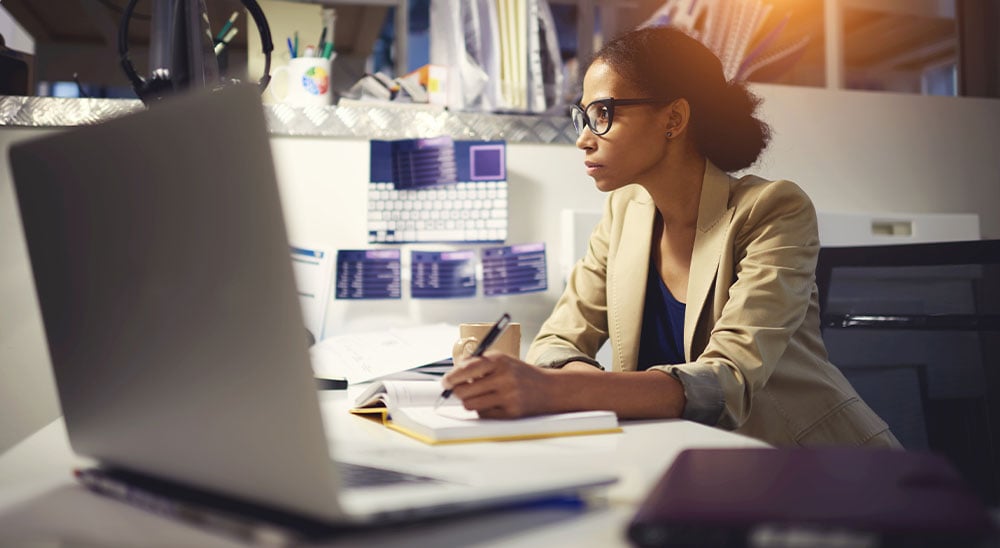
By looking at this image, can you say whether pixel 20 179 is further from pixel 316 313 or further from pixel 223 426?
pixel 316 313

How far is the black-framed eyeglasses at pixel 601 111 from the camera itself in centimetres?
142

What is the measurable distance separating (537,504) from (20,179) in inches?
16.7

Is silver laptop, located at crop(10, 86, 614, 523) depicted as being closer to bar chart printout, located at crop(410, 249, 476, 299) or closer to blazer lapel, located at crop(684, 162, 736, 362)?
blazer lapel, located at crop(684, 162, 736, 362)

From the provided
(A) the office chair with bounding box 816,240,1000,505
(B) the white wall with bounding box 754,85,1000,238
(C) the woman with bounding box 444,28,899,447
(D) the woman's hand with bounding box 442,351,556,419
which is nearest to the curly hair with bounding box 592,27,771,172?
(C) the woman with bounding box 444,28,899,447

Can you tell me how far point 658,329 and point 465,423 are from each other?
0.73 m

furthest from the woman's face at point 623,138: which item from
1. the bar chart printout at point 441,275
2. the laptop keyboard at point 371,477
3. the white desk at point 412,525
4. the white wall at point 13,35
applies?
the white wall at point 13,35

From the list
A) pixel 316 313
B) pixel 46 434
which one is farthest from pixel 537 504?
pixel 316 313

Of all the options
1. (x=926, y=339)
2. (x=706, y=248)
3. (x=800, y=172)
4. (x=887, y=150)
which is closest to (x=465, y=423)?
(x=706, y=248)

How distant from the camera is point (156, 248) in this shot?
0.49 m

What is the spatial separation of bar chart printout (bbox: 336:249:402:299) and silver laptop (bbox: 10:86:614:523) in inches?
44.9

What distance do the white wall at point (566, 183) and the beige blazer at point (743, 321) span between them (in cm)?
38

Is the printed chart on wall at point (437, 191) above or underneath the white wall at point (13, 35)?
underneath

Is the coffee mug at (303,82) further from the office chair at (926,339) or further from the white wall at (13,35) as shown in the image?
the office chair at (926,339)

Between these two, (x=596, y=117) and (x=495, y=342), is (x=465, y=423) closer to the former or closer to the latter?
(x=495, y=342)
